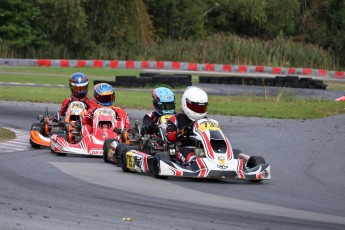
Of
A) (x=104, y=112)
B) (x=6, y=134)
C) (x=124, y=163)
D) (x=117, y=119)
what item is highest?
(x=104, y=112)

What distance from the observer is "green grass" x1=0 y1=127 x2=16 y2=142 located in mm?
14333

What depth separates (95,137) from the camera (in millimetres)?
12750

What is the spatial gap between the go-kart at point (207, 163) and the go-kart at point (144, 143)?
45 cm

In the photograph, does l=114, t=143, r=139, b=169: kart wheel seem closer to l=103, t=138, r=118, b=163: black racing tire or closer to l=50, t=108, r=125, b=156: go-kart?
l=103, t=138, r=118, b=163: black racing tire

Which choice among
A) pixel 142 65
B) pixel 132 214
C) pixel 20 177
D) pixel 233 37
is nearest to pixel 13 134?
pixel 20 177

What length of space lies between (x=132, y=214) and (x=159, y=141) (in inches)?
154

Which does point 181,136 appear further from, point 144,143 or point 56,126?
point 56,126

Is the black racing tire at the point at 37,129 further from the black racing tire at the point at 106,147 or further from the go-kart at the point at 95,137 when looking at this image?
the black racing tire at the point at 106,147

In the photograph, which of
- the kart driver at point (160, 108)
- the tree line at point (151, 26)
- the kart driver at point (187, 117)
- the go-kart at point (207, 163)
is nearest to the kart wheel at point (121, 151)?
the go-kart at point (207, 163)

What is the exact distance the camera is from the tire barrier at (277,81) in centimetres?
3073

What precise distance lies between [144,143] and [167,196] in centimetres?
275

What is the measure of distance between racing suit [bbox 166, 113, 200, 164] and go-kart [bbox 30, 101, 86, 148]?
2.50 metres

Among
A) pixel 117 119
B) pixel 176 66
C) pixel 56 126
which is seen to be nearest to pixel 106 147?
pixel 117 119

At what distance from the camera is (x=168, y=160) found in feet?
34.0
